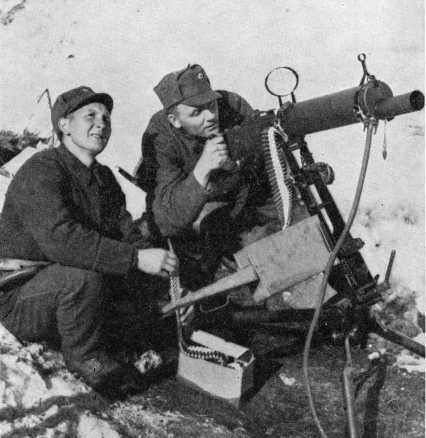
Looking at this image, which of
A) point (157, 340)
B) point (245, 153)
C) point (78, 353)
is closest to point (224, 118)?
point (245, 153)

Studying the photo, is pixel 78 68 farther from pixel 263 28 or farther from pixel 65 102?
pixel 65 102

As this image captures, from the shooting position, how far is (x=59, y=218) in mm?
3307

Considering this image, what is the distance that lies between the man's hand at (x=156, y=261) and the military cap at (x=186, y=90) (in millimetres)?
1243

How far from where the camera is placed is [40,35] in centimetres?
840

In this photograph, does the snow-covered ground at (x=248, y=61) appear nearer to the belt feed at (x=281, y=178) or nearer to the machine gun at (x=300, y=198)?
the machine gun at (x=300, y=198)

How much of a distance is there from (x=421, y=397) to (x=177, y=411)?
5.09 ft

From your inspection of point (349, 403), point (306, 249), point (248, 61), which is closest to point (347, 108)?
point (306, 249)

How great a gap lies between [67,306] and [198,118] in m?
1.74

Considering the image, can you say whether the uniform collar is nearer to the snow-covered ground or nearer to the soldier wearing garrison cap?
the soldier wearing garrison cap

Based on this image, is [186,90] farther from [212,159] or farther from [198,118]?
[212,159]

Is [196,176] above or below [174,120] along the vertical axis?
below

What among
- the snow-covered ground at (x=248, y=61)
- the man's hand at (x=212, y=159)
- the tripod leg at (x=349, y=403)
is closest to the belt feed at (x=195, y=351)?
the man's hand at (x=212, y=159)

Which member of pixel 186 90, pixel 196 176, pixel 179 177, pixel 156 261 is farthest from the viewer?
pixel 179 177

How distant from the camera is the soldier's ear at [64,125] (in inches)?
146
